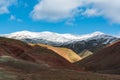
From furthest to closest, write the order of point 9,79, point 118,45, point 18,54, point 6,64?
point 118,45 → point 18,54 → point 6,64 → point 9,79

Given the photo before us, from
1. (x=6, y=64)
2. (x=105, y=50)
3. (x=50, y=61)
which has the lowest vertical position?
(x=6, y=64)

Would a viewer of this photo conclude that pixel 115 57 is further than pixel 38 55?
Yes

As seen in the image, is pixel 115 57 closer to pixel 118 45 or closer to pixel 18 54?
pixel 118 45

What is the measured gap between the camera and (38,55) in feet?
411

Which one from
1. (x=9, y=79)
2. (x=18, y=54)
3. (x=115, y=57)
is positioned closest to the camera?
(x=9, y=79)

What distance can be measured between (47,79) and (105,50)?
13212 cm

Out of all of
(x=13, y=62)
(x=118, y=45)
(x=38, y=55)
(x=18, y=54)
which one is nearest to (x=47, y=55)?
(x=38, y=55)

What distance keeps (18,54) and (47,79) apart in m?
65.7

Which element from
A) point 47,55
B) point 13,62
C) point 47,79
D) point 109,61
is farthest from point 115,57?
point 47,79

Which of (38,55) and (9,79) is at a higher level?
(38,55)

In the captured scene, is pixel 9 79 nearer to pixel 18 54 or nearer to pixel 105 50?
pixel 18 54

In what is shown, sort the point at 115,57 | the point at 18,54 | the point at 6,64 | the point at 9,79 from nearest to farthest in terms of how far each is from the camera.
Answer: the point at 9,79
the point at 6,64
the point at 18,54
the point at 115,57

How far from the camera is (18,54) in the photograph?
121000 mm

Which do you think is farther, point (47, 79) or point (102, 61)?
point (102, 61)
